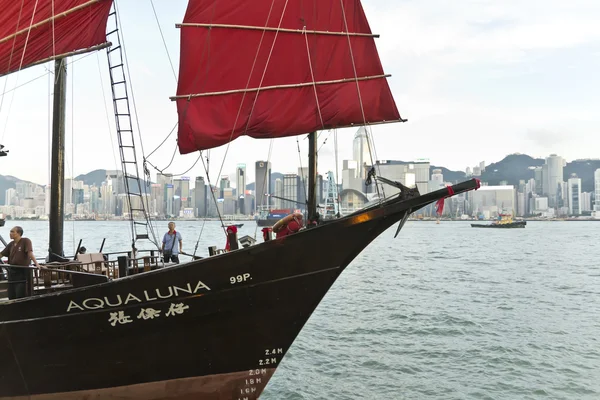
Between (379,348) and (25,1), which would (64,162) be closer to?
(25,1)

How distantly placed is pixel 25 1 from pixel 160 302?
831 centimetres

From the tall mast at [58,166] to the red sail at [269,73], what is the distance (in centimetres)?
265

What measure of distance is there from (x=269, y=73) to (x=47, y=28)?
5.20 meters

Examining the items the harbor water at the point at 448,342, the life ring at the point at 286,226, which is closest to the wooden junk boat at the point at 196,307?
the life ring at the point at 286,226

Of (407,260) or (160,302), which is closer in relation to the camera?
(160,302)

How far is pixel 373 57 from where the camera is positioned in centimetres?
1255

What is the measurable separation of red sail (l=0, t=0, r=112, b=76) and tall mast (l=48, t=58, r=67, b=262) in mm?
660

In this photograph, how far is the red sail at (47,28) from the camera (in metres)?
12.5

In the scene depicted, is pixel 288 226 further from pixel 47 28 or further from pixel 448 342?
pixel 448 342

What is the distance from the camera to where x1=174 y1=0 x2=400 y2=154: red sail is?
38.5 feet

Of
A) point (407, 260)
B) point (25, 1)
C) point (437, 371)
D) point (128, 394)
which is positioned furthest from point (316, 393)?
point (407, 260)

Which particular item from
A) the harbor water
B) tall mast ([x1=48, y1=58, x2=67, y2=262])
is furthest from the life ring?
tall mast ([x1=48, y1=58, x2=67, y2=262])

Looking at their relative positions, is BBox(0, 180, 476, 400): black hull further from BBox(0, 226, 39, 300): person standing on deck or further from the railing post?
the railing post

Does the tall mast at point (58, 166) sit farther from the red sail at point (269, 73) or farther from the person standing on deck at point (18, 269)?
the red sail at point (269, 73)
